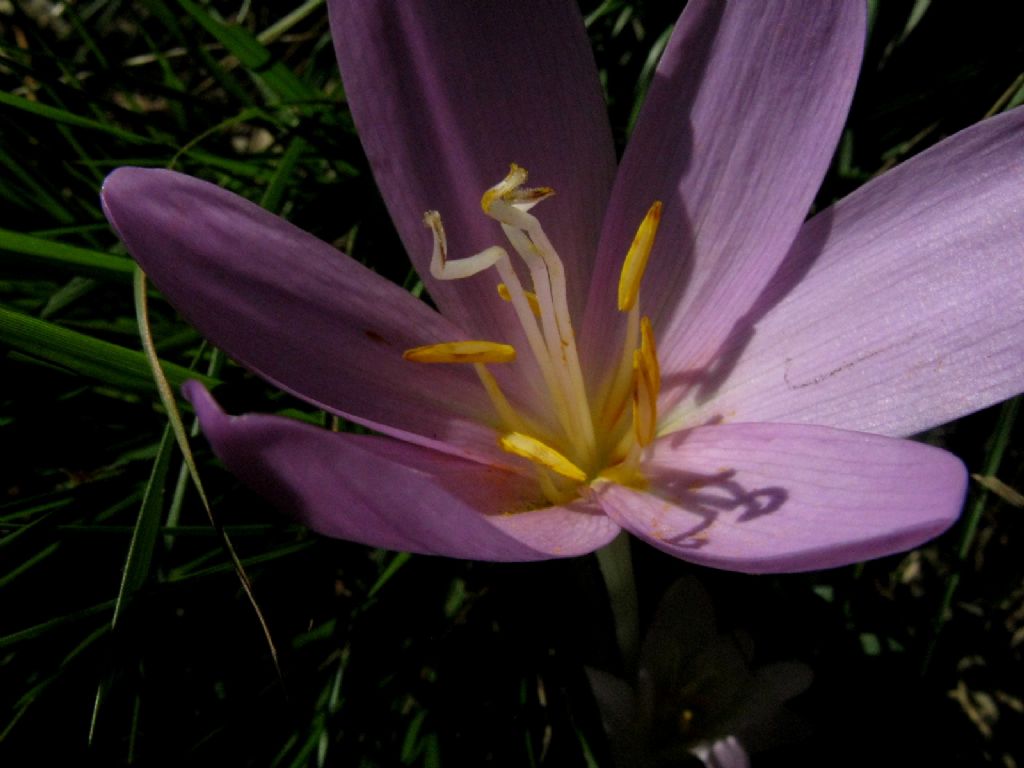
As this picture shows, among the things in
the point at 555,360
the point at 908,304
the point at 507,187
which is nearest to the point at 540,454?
the point at 555,360

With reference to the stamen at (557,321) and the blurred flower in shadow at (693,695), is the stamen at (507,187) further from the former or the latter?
the blurred flower in shadow at (693,695)

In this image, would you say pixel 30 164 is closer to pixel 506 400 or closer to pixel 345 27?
pixel 345 27

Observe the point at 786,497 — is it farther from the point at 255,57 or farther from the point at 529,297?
the point at 255,57

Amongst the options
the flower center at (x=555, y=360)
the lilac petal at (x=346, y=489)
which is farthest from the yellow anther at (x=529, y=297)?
the lilac petal at (x=346, y=489)

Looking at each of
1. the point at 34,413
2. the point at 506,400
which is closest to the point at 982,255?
the point at 506,400

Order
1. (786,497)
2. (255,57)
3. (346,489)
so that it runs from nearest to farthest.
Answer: (346,489) < (786,497) < (255,57)

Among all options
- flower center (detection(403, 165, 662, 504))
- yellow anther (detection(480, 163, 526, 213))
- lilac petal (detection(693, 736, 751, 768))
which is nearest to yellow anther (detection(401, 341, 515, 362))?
flower center (detection(403, 165, 662, 504))
